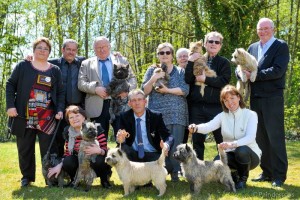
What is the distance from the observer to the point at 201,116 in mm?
5770

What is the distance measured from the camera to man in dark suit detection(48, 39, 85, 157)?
6.02 m

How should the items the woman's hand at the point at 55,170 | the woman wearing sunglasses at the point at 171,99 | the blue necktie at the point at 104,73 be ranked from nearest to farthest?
the woman's hand at the point at 55,170
the woman wearing sunglasses at the point at 171,99
the blue necktie at the point at 104,73

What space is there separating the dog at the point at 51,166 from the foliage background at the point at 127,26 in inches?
372

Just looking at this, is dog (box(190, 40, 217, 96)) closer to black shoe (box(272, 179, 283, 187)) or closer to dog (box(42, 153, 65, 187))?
black shoe (box(272, 179, 283, 187))

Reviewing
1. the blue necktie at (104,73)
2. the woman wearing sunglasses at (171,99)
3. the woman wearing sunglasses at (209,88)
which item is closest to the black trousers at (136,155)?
the woman wearing sunglasses at (171,99)

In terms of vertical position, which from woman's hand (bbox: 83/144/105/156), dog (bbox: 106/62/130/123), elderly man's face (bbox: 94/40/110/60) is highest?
elderly man's face (bbox: 94/40/110/60)

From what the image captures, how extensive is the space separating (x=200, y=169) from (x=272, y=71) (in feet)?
5.89

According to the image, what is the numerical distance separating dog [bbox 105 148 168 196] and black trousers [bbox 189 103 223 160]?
3.58 feet

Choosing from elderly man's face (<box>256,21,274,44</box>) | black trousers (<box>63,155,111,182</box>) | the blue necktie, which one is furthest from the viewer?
the blue necktie

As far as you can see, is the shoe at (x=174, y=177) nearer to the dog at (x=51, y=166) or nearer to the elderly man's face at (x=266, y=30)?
the dog at (x=51, y=166)

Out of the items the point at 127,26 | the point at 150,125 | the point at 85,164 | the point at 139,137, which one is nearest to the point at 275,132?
the point at 150,125

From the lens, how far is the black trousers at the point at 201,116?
5.74 meters

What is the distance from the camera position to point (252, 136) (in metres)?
5.17

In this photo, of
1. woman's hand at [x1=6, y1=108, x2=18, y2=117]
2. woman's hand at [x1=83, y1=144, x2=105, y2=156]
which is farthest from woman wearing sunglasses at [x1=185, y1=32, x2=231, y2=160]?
woman's hand at [x1=6, y1=108, x2=18, y2=117]
